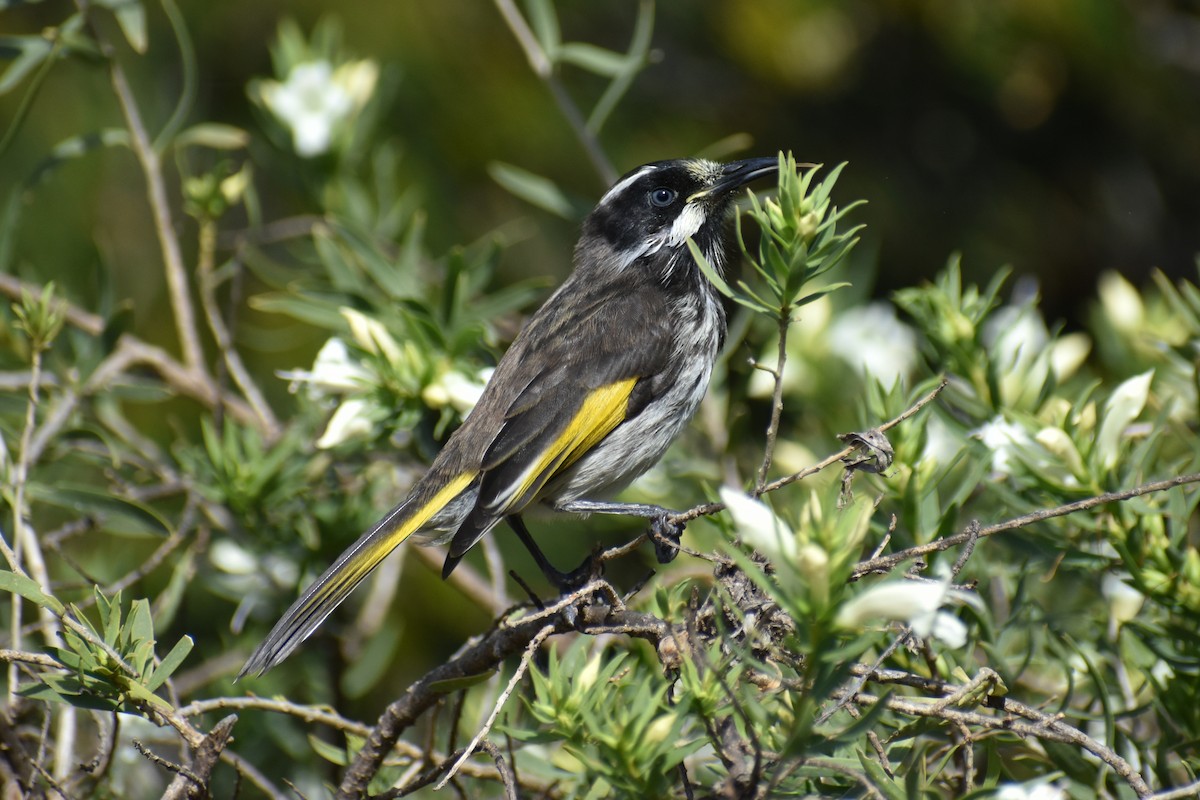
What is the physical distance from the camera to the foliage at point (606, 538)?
6.35ft

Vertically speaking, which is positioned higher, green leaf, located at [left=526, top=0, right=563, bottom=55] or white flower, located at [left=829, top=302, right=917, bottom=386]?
green leaf, located at [left=526, top=0, right=563, bottom=55]

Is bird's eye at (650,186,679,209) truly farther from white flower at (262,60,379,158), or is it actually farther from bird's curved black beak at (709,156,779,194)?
white flower at (262,60,379,158)

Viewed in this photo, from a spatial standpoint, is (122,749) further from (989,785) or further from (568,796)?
(989,785)

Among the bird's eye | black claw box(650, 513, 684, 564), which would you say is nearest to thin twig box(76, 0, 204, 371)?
the bird's eye

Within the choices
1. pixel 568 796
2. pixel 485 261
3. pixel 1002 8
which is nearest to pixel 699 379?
pixel 485 261

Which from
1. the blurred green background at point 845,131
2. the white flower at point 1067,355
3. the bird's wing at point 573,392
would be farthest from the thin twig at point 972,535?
the blurred green background at point 845,131

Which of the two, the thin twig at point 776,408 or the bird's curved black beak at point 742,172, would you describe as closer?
the thin twig at point 776,408

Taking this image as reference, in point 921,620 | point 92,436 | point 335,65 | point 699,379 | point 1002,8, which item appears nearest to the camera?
point 921,620

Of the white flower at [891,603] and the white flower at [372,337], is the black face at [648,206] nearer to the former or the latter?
the white flower at [372,337]

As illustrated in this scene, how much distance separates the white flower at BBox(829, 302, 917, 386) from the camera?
370cm

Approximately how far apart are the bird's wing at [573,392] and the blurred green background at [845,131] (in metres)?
1.63

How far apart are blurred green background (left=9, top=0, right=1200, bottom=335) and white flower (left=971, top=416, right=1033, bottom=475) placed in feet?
7.94

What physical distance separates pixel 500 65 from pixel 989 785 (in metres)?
4.25

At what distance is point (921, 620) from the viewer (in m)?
1.64
